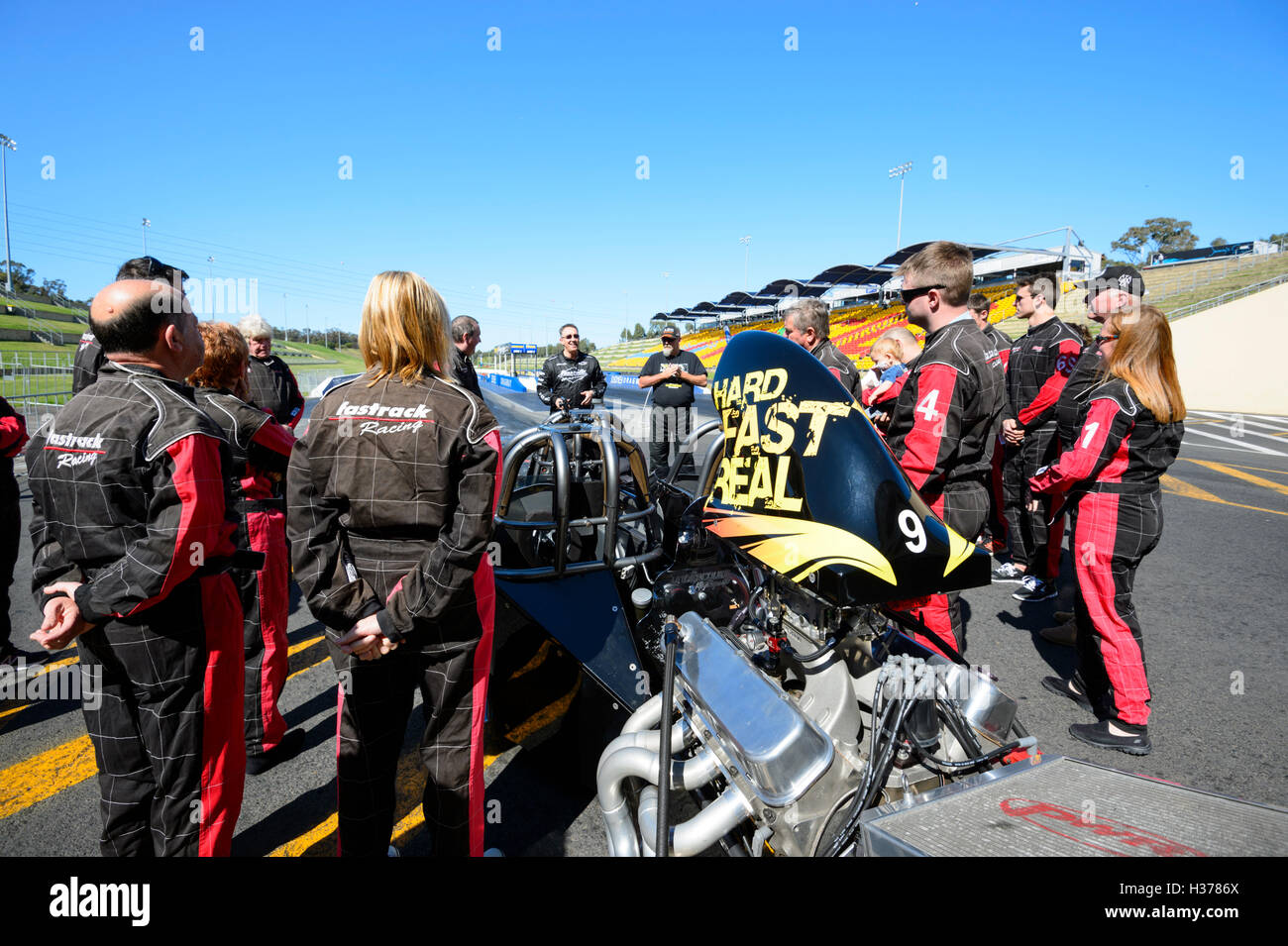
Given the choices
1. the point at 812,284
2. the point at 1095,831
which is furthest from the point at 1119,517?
the point at 812,284

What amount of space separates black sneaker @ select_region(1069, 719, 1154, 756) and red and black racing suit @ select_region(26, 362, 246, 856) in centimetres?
351

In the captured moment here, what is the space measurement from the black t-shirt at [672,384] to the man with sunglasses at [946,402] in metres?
5.16

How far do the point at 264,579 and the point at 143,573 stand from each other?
4.16 ft

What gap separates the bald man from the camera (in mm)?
1637

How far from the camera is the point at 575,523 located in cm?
263

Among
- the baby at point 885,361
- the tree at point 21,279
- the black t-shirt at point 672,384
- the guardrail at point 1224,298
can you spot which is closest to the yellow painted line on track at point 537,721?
the baby at point 885,361

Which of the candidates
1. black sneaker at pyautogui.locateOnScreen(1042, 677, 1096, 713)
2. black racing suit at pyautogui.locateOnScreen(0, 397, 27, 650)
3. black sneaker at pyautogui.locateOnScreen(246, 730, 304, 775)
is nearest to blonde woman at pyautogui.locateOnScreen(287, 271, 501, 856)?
black sneaker at pyautogui.locateOnScreen(246, 730, 304, 775)

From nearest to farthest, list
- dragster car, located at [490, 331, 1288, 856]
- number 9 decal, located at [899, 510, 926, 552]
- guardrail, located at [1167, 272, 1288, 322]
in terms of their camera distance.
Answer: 1. dragster car, located at [490, 331, 1288, 856]
2. number 9 decal, located at [899, 510, 926, 552]
3. guardrail, located at [1167, 272, 1288, 322]

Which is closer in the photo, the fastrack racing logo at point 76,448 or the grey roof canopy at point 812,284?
the fastrack racing logo at point 76,448

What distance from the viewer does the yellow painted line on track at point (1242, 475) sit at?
838cm

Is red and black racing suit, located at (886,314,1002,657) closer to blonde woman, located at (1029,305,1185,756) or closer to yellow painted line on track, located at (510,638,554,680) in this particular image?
blonde woman, located at (1029,305,1185,756)

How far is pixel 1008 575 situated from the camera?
5.32m

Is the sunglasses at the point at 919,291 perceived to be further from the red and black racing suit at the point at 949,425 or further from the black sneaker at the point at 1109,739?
the black sneaker at the point at 1109,739
